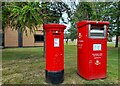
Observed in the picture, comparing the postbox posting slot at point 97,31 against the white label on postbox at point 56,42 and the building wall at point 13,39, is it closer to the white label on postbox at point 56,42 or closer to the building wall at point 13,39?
the white label on postbox at point 56,42

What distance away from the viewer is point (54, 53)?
568cm

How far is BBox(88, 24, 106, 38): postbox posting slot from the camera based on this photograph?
19.4ft

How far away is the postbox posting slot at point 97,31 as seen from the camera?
592 cm

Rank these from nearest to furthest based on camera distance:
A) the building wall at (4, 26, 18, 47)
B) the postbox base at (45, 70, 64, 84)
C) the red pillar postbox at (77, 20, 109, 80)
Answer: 1. the postbox base at (45, 70, 64, 84)
2. the red pillar postbox at (77, 20, 109, 80)
3. the building wall at (4, 26, 18, 47)

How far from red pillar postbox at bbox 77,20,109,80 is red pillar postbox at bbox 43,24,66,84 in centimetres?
80

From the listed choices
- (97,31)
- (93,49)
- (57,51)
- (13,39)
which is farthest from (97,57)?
(13,39)

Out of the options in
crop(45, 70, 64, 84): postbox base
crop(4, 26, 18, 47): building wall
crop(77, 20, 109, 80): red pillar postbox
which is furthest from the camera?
crop(4, 26, 18, 47): building wall

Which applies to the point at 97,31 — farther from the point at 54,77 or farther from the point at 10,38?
the point at 10,38

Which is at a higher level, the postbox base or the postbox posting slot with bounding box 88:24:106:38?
the postbox posting slot with bounding box 88:24:106:38

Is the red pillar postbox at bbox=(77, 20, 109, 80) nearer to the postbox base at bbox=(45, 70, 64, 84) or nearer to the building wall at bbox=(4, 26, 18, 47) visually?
the postbox base at bbox=(45, 70, 64, 84)

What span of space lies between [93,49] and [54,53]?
125cm

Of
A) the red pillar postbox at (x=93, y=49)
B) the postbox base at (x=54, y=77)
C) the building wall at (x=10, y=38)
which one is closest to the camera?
the postbox base at (x=54, y=77)

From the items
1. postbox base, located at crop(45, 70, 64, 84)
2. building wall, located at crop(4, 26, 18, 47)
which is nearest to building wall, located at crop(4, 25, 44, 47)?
building wall, located at crop(4, 26, 18, 47)

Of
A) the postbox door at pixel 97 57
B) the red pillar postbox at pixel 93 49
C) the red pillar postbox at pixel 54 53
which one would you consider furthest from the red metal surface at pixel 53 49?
the postbox door at pixel 97 57
